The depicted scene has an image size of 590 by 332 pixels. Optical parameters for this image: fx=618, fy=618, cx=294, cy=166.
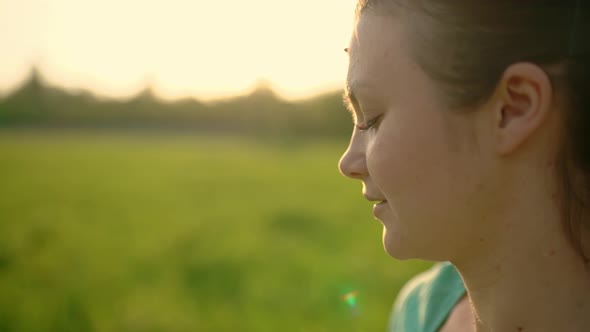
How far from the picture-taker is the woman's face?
1.08m

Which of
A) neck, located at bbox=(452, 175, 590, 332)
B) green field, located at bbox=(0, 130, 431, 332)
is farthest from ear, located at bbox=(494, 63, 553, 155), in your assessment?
green field, located at bbox=(0, 130, 431, 332)

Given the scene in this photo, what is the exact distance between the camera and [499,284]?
3.70 feet

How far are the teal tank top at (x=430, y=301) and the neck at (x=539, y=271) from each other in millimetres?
354

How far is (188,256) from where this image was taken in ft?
21.4

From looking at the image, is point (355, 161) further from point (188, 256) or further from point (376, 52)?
point (188, 256)

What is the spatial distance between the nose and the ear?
0.26 m

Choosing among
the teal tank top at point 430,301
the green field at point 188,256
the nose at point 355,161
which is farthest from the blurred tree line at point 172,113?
the nose at point 355,161

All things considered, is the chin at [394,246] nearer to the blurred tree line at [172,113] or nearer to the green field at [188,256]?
the green field at [188,256]

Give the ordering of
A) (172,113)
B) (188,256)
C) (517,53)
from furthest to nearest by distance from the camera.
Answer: (172,113) → (188,256) → (517,53)

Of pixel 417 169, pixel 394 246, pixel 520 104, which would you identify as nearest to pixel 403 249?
pixel 394 246

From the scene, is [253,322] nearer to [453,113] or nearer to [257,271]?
[257,271]

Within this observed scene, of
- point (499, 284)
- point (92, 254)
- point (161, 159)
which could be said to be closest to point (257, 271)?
point (92, 254)

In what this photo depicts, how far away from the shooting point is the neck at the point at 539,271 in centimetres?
108

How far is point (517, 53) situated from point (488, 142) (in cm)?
16
